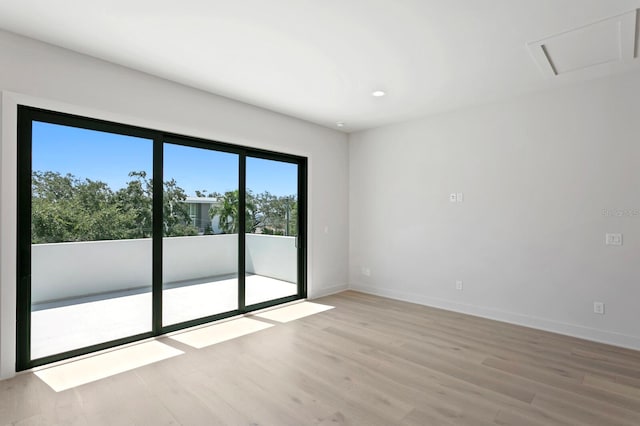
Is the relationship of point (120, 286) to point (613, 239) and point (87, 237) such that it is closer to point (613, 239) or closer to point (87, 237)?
point (87, 237)

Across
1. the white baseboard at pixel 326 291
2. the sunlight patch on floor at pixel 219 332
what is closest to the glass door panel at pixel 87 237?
the sunlight patch on floor at pixel 219 332

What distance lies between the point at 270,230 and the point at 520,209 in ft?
10.9

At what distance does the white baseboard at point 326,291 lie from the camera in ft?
17.2

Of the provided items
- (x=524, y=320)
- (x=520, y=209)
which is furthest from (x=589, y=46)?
(x=524, y=320)

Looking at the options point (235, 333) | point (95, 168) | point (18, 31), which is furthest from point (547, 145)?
point (18, 31)

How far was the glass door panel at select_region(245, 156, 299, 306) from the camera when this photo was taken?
450cm

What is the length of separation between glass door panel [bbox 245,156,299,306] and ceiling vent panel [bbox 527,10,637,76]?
3337 mm

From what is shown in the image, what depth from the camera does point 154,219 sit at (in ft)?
11.5

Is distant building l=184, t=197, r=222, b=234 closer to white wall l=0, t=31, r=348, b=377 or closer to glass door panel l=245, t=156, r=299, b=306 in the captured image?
glass door panel l=245, t=156, r=299, b=306

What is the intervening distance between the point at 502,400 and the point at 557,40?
2908mm

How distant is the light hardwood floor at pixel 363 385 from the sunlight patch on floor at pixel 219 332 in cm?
13

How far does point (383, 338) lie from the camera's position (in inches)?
140

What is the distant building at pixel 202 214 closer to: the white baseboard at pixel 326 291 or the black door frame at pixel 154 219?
the black door frame at pixel 154 219

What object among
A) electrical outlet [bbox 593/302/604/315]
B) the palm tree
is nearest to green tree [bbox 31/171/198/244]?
the palm tree
